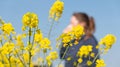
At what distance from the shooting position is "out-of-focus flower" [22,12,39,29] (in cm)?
377

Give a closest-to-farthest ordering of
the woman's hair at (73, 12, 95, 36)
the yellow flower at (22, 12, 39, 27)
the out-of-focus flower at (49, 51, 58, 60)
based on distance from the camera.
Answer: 1. the yellow flower at (22, 12, 39, 27)
2. the out-of-focus flower at (49, 51, 58, 60)
3. the woman's hair at (73, 12, 95, 36)

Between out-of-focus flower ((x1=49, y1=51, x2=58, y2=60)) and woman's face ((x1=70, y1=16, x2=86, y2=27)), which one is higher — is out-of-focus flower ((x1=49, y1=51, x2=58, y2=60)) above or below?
below

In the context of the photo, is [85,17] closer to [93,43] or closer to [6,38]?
[93,43]

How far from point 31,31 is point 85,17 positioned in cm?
307

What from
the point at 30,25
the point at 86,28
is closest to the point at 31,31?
the point at 30,25

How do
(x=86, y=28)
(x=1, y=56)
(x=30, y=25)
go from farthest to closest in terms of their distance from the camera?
1. (x=86, y=28)
2. (x=1, y=56)
3. (x=30, y=25)

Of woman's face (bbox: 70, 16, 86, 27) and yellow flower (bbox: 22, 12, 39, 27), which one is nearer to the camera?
yellow flower (bbox: 22, 12, 39, 27)

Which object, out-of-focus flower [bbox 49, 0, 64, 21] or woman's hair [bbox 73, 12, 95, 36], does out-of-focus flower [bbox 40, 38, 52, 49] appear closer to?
out-of-focus flower [bbox 49, 0, 64, 21]

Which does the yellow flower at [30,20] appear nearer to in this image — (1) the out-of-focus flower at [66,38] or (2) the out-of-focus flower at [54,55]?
(1) the out-of-focus flower at [66,38]

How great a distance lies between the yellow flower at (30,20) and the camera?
3.77 meters

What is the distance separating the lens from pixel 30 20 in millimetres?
3783

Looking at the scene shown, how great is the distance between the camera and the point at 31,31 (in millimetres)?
3811

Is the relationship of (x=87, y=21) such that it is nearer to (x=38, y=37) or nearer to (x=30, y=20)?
(x=38, y=37)

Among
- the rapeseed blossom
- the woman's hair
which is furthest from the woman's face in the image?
the rapeseed blossom
